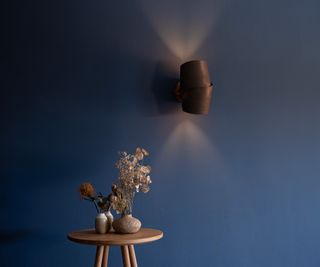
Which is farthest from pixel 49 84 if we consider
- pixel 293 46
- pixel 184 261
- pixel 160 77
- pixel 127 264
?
pixel 293 46

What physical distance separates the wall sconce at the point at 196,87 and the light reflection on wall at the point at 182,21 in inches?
8.7

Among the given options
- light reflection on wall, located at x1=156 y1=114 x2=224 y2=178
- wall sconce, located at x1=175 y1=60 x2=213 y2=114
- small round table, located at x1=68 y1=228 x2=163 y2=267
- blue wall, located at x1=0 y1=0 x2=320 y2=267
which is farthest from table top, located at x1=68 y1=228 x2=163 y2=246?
wall sconce, located at x1=175 y1=60 x2=213 y2=114

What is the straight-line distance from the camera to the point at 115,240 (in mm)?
2100

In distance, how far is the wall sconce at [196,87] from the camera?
2.73 metres

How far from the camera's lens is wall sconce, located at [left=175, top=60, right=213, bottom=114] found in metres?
2.73

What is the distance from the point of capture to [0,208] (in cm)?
264

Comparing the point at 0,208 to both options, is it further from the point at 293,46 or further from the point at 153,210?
the point at 293,46

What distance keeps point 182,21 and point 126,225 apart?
1538 millimetres

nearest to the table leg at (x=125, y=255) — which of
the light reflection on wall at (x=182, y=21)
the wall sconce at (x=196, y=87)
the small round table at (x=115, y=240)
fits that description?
the small round table at (x=115, y=240)

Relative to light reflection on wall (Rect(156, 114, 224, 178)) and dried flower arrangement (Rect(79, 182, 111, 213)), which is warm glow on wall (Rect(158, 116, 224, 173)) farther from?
dried flower arrangement (Rect(79, 182, 111, 213))

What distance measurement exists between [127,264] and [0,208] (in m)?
0.94

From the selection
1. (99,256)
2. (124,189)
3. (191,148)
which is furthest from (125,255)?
(191,148)

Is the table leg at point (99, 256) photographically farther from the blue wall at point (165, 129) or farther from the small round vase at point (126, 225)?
the blue wall at point (165, 129)

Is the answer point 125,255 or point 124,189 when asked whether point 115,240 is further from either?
point 124,189
